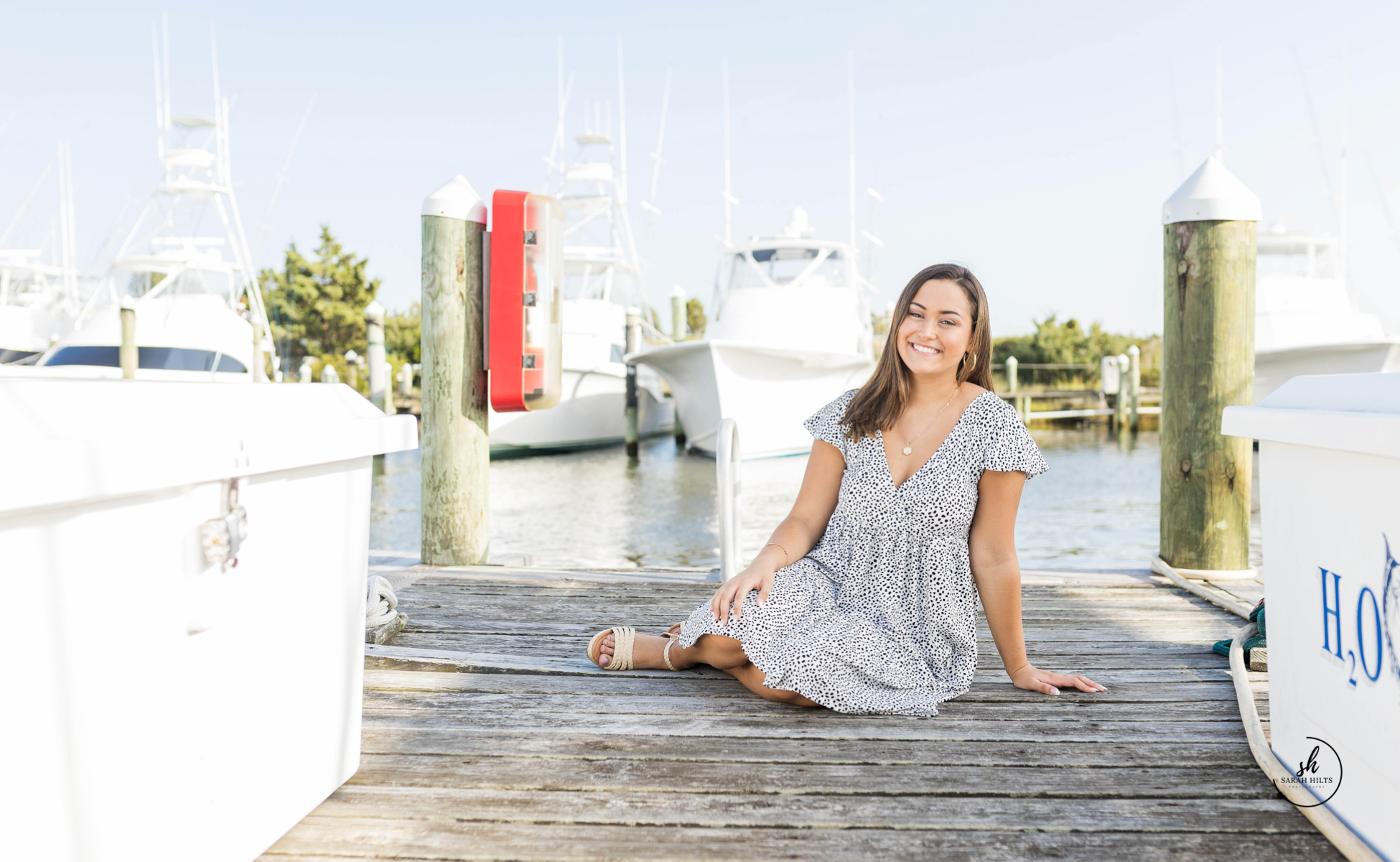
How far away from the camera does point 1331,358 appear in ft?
44.4

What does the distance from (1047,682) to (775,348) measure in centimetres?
1169

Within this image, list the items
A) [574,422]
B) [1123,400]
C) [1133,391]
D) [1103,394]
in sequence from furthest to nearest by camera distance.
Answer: [1103,394], [1123,400], [1133,391], [574,422]

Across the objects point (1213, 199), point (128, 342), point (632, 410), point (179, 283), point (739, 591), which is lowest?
point (632, 410)

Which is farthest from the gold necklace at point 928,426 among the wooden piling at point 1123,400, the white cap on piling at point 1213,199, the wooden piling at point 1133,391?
the wooden piling at point 1123,400

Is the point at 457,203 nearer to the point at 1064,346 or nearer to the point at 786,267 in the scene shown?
the point at 786,267

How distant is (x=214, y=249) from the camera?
15039 mm

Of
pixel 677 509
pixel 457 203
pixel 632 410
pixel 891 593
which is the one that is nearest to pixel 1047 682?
pixel 891 593

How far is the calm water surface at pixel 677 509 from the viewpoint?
7.57 meters

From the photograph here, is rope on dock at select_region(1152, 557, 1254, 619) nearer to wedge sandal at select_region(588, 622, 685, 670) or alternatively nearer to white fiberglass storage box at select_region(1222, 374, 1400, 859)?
white fiberglass storage box at select_region(1222, 374, 1400, 859)

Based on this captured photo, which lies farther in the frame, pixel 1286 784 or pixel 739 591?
pixel 739 591

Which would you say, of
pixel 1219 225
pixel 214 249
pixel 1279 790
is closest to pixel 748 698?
pixel 1279 790

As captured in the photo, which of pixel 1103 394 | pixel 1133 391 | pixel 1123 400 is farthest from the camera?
pixel 1103 394

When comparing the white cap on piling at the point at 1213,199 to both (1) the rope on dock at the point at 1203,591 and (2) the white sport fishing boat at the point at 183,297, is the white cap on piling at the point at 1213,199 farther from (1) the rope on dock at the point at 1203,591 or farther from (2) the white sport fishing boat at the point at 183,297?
(2) the white sport fishing boat at the point at 183,297

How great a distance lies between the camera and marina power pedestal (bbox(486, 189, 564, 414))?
3238 millimetres
